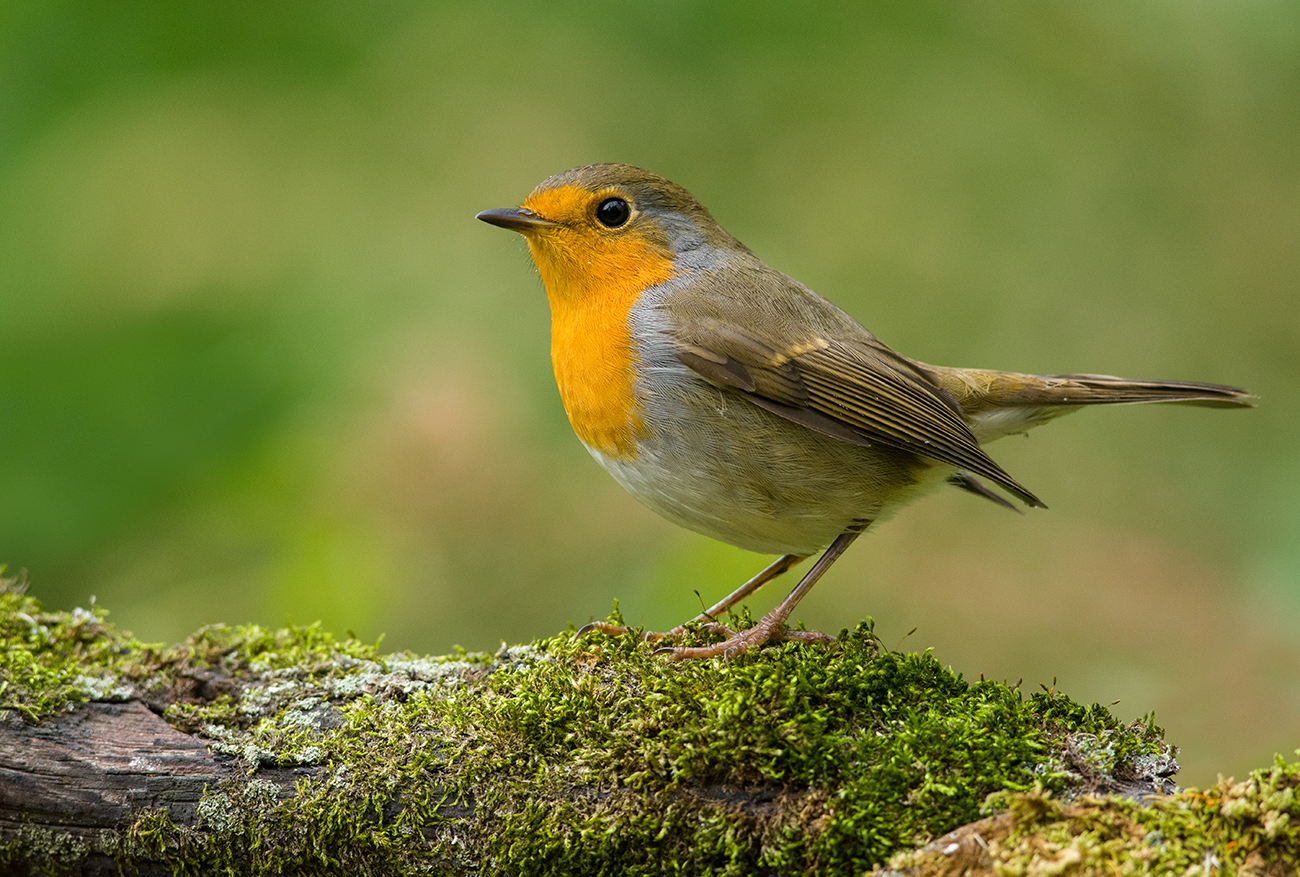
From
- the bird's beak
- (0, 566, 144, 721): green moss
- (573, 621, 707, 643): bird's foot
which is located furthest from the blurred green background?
(573, 621, 707, 643): bird's foot

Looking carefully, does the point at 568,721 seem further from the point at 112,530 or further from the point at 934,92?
the point at 934,92

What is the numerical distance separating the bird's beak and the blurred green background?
0.53 metres

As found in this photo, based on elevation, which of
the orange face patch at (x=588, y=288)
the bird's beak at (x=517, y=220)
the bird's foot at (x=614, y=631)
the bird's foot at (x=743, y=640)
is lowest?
the bird's foot at (x=743, y=640)

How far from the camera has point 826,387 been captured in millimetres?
3510

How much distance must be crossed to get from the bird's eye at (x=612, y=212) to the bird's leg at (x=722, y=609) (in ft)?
4.80

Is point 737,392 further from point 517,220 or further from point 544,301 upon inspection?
point 544,301

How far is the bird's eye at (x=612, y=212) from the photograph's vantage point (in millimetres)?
3852

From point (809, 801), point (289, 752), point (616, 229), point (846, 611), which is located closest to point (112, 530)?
point (289, 752)

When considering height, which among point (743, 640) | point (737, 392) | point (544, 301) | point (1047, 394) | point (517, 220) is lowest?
point (743, 640)

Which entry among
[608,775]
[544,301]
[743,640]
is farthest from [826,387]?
[544,301]

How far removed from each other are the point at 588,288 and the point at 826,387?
967 millimetres

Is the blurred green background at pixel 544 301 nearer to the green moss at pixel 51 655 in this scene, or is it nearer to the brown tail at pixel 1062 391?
the green moss at pixel 51 655

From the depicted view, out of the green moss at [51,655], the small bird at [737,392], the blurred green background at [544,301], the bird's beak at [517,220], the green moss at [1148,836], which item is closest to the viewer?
the green moss at [1148,836]

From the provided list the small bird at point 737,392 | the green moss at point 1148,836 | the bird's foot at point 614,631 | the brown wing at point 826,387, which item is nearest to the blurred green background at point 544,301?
the small bird at point 737,392
